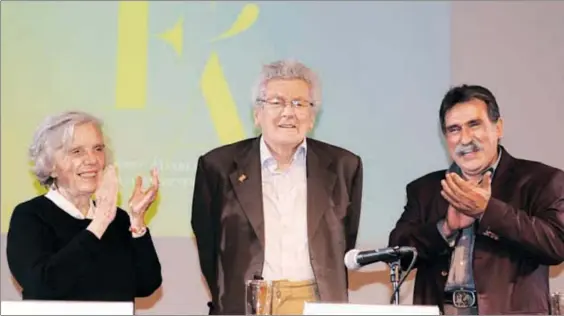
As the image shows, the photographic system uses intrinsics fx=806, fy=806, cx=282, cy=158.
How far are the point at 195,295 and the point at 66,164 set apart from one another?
4.25 feet

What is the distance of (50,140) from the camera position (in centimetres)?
306

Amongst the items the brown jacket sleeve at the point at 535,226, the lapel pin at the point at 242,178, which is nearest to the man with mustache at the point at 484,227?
the brown jacket sleeve at the point at 535,226

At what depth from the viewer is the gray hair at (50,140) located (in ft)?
10.0

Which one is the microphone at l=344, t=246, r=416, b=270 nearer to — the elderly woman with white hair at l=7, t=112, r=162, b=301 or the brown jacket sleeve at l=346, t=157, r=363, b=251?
the brown jacket sleeve at l=346, t=157, r=363, b=251

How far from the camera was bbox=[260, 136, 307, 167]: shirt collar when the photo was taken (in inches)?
127

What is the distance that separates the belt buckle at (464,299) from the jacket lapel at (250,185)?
763 millimetres

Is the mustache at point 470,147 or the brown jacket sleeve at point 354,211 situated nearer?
the mustache at point 470,147

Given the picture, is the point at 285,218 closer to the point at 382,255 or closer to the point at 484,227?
the point at 382,255

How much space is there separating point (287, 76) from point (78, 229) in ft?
3.27

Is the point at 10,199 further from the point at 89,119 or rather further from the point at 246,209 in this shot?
the point at 246,209

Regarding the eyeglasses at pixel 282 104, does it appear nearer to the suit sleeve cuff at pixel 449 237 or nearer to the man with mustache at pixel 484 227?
the man with mustache at pixel 484 227

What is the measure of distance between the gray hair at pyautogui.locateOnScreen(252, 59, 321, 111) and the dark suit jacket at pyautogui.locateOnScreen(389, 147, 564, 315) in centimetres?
64

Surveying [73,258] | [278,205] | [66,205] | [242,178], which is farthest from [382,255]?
[66,205]

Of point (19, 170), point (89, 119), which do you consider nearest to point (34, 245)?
point (89, 119)
